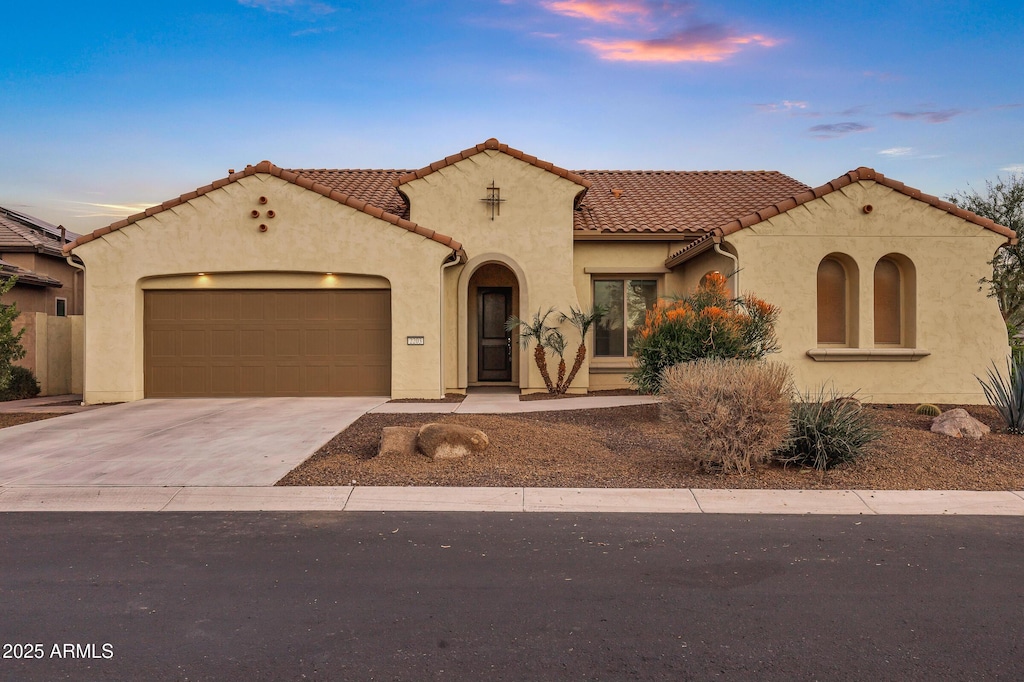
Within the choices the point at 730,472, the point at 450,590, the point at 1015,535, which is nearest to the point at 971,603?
the point at 1015,535

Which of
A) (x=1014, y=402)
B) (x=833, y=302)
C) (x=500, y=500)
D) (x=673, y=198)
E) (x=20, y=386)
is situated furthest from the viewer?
(x=673, y=198)

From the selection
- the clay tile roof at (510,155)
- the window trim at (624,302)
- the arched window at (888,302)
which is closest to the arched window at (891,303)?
the arched window at (888,302)

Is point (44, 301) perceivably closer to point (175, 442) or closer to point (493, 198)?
point (493, 198)

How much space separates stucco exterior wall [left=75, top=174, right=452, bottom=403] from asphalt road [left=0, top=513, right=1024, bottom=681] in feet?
29.6

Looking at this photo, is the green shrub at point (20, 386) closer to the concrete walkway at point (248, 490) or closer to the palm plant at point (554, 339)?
the concrete walkway at point (248, 490)

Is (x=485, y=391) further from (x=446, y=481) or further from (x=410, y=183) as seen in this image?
(x=446, y=481)

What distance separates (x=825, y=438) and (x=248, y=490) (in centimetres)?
638

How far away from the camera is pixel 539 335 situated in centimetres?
1680

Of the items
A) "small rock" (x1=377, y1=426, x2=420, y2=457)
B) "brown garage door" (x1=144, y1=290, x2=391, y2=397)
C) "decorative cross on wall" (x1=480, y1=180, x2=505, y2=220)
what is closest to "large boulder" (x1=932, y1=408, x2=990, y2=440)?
"small rock" (x1=377, y1=426, x2=420, y2=457)

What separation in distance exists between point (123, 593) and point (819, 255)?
13.2 metres

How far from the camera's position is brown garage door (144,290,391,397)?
1611 cm

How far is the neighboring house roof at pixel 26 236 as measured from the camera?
69.5 ft

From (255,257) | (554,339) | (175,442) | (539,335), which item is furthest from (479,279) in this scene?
(175,442)

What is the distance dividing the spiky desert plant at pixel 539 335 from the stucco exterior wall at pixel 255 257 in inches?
85.1
